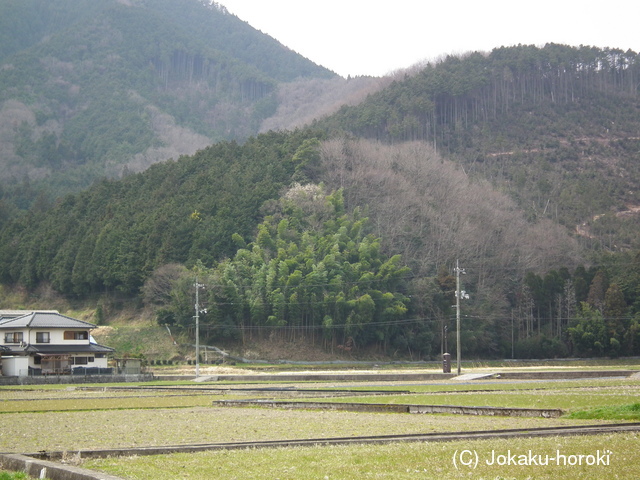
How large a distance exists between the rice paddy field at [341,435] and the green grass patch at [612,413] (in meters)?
0.03

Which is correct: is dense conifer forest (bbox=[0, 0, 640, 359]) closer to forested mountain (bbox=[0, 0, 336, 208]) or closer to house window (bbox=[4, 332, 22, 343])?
house window (bbox=[4, 332, 22, 343])

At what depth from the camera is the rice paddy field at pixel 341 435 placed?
34.0 feet

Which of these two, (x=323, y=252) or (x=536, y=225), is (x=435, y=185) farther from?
(x=323, y=252)

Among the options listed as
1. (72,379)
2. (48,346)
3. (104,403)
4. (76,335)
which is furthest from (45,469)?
(76,335)

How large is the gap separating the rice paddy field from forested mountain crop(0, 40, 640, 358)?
31788 mm

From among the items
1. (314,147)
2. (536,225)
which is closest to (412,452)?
(314,147)

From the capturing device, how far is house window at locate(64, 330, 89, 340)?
50.3 metres

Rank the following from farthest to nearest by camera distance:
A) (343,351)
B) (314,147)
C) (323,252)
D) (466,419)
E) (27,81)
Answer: (27,81)
(314,147)
(323,252)
(343,351)
(466,419)

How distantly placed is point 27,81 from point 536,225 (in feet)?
438

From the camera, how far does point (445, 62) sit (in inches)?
4579

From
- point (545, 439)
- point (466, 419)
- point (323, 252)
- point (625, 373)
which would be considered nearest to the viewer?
point (545, 439)

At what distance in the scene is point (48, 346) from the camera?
48875 mm

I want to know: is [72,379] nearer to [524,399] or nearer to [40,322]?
[40,322]

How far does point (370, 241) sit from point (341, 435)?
50.4m
